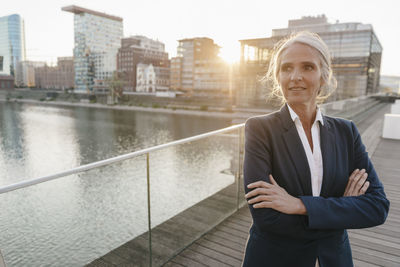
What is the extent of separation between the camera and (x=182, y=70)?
2904 inches

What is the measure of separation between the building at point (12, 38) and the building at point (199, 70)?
76.5 m

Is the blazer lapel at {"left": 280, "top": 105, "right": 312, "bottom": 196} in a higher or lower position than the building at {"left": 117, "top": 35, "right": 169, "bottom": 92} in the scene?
lower

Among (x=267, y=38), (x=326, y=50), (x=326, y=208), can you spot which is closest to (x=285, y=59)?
(x=326, y=50)

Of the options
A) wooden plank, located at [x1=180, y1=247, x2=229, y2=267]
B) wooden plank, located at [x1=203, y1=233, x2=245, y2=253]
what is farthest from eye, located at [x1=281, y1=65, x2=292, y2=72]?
wooden plank, located at [x1=203, y1=233, x2=245, y2=253]

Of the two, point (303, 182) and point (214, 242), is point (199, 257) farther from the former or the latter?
point (303, 182)

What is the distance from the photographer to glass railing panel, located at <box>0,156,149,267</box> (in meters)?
1.61

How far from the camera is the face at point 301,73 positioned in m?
1.15

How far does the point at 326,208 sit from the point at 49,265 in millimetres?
1818

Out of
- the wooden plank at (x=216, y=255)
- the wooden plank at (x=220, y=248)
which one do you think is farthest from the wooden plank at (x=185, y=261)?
the wooden plank at (x=220, y=248)

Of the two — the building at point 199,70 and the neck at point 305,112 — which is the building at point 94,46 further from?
the neck at point 305,112

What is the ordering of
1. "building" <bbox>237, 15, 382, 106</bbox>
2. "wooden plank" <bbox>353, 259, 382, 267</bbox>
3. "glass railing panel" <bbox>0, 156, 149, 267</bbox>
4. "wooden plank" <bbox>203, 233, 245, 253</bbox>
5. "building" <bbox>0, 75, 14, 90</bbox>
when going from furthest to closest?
"building" <bbox>0, 75, 14, 90</bbox> < "building" <bbox>237, 15, 382, 106</bbox> < "wooden plank" <bbox>203, 233, 245, 253</bbox> < "wooden plank" <bbox>353, 259, 382, 267</bbox> < "glass railing panel" <bbox>0, 156, 149, 267</bbox>

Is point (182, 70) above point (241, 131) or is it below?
above

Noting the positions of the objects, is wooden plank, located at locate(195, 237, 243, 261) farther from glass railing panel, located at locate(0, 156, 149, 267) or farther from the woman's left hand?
the woman's left hand

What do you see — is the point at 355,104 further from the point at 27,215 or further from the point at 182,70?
the point at 182,70
